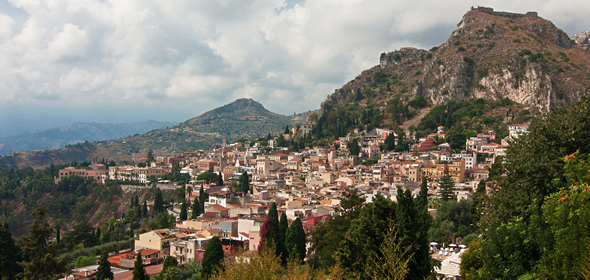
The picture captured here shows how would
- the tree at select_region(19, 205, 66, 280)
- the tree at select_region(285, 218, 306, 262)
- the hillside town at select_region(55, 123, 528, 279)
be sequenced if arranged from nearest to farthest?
1. the tree at select_region(19, 205, 66, 280)
2. the tree at select_region(285, 218, 306, 262)
3. the hillside town at select_region(55, 123, 528, 279)

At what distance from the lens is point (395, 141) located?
64375 mm

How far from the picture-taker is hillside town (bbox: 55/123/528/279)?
94.5 ft

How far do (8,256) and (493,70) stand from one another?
80.2m

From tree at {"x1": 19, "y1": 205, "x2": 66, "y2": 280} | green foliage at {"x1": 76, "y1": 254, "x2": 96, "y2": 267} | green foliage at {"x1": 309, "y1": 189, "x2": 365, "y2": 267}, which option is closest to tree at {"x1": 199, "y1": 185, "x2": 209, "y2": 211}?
green foliage at {"x1": 76, "y1": 254, "x2": 96, "y2": 267}

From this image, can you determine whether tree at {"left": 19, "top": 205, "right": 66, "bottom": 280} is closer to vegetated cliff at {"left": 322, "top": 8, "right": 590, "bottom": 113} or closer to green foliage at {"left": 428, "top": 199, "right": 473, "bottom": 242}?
green foliage at {"left": 428, "top": 199, "right": 473, "bottom": 242}

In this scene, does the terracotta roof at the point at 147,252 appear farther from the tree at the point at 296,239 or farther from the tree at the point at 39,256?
the tree at the point at 296,239

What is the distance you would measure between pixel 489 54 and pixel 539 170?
81.5 metres

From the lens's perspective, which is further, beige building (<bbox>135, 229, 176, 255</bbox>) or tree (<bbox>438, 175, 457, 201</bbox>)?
tree (<bbox>438, 175, 457, 201</bbox>)

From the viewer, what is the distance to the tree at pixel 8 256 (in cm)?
2561

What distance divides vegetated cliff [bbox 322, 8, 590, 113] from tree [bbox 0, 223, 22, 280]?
70062 mm

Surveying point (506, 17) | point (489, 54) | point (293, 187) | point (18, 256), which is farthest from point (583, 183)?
point (506, 17)

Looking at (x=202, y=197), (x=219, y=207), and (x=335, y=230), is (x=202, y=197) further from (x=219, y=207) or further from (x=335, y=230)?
(x=335, y=230)

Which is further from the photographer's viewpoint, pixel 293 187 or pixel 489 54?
pixel 489 54

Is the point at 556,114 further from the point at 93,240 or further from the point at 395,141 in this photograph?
the point at 395,141
